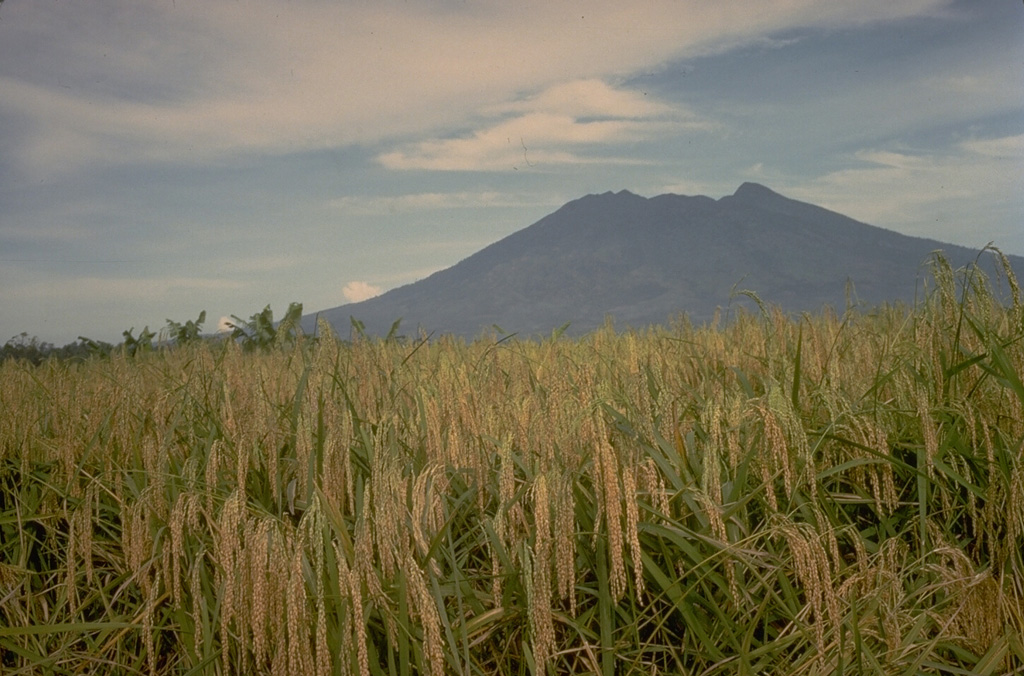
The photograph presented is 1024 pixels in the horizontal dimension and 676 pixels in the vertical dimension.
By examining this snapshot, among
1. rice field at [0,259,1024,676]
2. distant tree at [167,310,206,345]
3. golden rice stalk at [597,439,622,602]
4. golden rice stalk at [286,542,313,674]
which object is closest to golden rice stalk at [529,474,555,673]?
rice field at [0,259,1024,676]

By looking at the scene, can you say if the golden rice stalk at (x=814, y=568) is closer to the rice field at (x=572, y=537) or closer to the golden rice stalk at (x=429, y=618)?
the rice field at (x=572, y=537)

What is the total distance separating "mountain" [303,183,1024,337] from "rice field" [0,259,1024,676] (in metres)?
77.4

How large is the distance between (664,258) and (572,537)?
367 ft

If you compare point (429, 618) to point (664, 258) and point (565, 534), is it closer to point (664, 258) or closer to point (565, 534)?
point (565, 534)

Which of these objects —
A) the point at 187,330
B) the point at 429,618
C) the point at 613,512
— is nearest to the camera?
the point at 429,618

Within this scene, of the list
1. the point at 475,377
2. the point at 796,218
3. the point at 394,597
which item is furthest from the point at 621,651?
the point at 796,218

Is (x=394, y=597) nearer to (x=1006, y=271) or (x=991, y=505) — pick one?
(x=991, y=505)

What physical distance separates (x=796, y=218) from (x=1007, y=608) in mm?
119442

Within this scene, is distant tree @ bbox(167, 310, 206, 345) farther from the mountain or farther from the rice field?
the mountain

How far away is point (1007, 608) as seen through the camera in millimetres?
2119

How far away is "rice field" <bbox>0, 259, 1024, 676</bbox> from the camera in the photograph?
1854 mm

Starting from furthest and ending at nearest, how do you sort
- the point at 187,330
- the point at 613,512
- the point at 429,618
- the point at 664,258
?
the point at 664,258 < the point at 187,330 < the point at 613,512 < the point at 429,618

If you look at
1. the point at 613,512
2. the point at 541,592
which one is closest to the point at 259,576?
the point at 541,592

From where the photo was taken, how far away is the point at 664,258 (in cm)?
11106
